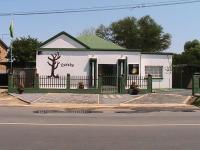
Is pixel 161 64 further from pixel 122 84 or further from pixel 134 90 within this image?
pixel 134 90

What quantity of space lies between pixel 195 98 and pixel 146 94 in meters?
4.11

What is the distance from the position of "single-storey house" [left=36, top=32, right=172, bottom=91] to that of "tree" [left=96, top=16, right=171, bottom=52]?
5555 centimetres

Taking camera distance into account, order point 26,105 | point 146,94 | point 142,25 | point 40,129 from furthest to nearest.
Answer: point 142,25 < point 146,94 < point 26,105 < point 40,129

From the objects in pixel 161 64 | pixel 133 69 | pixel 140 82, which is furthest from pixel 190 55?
pixel 140 82

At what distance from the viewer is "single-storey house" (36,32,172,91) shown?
1544 inches

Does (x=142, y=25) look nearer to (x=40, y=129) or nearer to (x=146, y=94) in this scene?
(x=146, y=94)

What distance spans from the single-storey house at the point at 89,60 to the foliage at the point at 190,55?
3066 centimetres

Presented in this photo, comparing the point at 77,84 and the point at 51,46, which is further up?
the point at 51,46

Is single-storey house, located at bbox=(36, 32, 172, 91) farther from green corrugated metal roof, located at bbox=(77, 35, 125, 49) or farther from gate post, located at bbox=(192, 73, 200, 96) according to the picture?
gate post, located at bbox=(192, 73, 200, 96)

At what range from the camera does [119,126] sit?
1568 centimetres

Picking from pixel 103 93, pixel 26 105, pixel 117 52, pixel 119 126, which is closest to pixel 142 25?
pixel 117 52

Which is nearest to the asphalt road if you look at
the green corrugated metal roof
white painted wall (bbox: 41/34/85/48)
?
white painted wall (bbox: 41/34/85/48)

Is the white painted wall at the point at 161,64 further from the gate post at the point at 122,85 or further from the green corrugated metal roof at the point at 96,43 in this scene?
the gate post at the point at 122,85

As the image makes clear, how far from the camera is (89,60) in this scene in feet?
131
